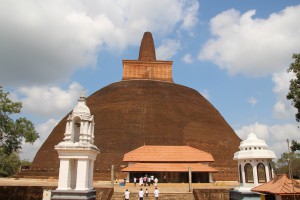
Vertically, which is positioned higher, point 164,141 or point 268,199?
point 164,141

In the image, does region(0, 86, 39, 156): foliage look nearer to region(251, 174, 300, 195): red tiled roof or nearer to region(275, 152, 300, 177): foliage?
region(251, 174, 300, 195): red tiled roof

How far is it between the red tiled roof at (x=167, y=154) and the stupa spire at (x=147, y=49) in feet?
63.4

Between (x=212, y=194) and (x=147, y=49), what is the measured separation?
107 ft

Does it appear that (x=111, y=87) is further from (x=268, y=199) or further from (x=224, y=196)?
(x=268, y=199)

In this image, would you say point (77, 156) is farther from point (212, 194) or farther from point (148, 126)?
point (148, 126)

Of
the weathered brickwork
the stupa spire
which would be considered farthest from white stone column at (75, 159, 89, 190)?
the stupa spire

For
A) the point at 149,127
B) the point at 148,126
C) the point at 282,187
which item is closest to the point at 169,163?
the point at 149,127

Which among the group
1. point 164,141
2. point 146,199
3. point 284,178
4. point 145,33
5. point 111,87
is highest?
point 145,33

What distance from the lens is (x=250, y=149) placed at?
16453 mm

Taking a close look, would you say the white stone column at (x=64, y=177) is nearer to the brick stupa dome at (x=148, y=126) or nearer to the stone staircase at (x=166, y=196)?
the stone staircase at (x=166, y=196)

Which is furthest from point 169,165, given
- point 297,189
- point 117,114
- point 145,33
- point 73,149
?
point 145,33

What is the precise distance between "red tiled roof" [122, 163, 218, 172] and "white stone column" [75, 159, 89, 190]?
47.8 ft

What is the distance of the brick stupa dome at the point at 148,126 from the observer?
3259 centimetres

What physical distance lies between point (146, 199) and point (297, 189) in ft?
33.1
